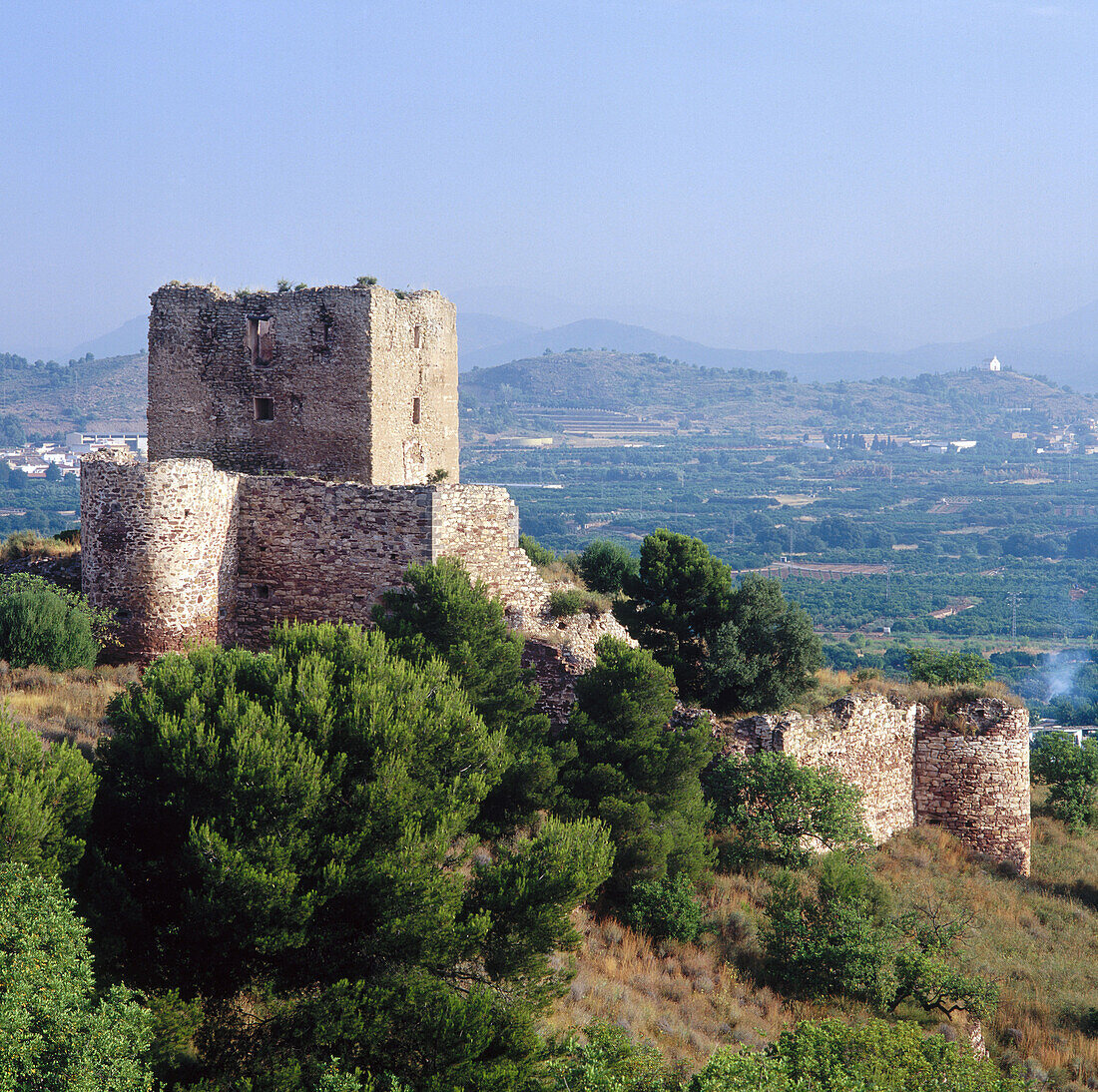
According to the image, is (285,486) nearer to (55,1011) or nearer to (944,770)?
(55,1011)

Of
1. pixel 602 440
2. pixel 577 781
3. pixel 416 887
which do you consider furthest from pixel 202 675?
pixel 602 440

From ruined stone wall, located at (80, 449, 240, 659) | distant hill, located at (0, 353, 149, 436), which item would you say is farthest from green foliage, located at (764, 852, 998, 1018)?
distant hill, located at (0, 353, 149, 436)

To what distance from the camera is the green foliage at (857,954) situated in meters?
13.9

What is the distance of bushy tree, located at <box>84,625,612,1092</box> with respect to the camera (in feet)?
33.8

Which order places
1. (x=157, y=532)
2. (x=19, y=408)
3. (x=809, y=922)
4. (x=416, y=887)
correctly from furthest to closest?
(x=19, y=408) → (x=157, y=532) → (x=809, y=922) → (x=416, y=887)

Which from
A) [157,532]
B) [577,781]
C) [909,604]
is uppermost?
[157,532]

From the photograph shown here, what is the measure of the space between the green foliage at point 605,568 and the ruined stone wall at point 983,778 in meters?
6.67

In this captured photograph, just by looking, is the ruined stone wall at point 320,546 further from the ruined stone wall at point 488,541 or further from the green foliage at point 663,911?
the green foliage at point 663,911

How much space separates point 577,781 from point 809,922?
335cm

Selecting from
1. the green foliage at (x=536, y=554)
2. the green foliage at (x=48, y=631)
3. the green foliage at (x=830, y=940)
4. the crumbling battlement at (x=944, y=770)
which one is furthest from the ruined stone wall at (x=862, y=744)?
the green foliage at (x=48, y=631)

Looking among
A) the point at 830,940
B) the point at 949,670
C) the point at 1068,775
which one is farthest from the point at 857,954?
the point at 1068,775

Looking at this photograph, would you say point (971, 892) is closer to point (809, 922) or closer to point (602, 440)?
point (809, 922)

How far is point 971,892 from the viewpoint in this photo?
679 inches

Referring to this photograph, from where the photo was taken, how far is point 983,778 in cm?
1864
